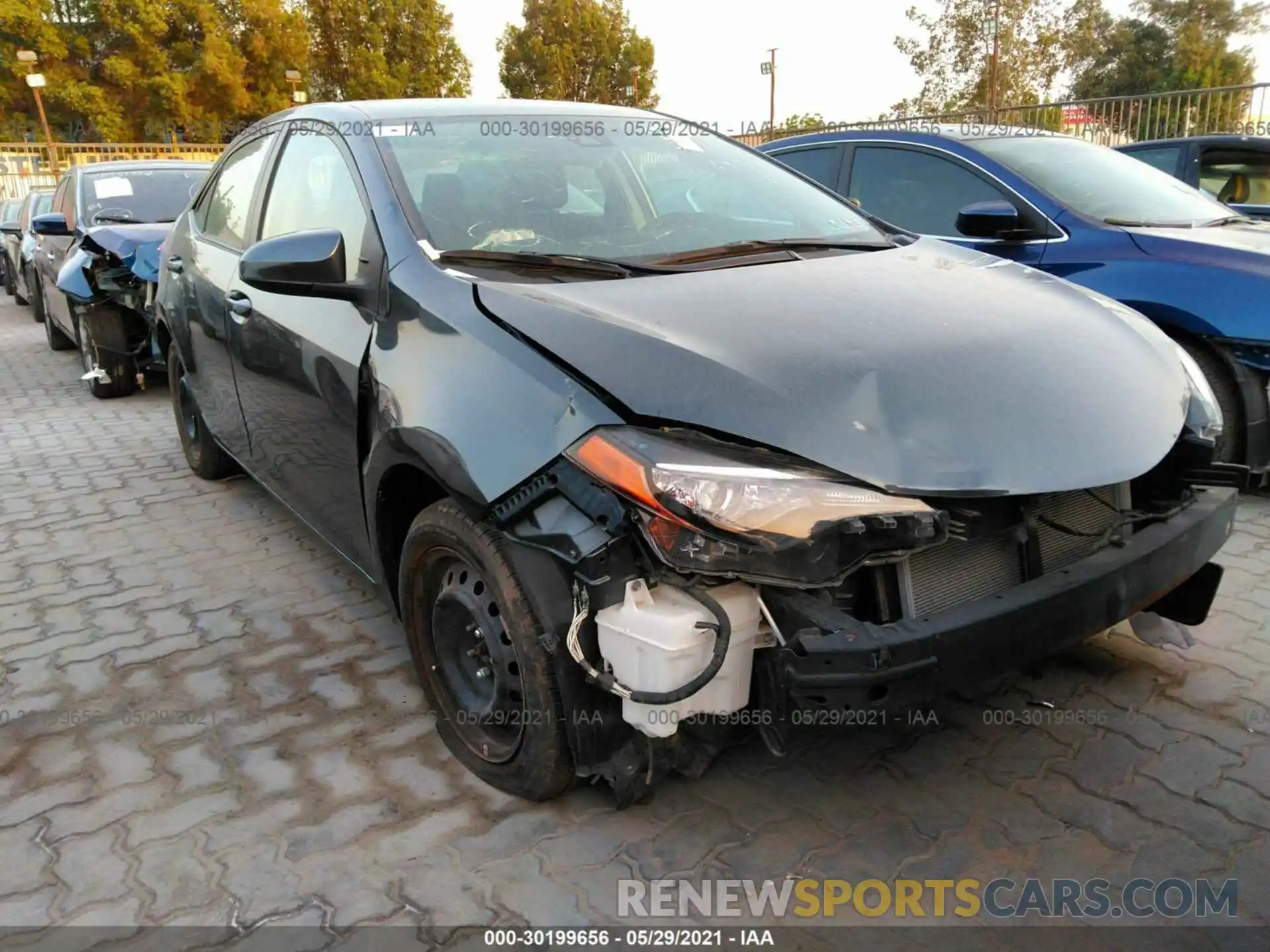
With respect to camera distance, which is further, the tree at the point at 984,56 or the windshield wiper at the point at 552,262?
the tree at the point at 984,56

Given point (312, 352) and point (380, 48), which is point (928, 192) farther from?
point (380, 48)

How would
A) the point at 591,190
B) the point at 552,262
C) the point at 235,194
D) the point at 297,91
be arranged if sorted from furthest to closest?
1. the point at 297,91
2. the point at 235,194
3. the point at 591,190
4. the point at 552,262

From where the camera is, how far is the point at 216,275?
12.6 ft

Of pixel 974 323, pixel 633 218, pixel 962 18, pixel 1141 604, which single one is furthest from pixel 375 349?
pixel 962 18

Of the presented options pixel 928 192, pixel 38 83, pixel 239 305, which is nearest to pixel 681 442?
pixel 239 305

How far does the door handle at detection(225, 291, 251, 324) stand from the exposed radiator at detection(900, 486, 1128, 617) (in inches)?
98.9

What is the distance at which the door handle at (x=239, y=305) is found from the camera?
3.36 meters

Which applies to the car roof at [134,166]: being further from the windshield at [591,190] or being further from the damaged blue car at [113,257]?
the windshield at [591,190]

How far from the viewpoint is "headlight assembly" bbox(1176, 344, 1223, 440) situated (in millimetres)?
2291

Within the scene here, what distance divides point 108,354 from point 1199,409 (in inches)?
284

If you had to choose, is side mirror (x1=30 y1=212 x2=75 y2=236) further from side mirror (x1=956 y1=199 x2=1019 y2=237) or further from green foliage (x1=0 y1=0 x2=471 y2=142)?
green foliage (x1=0 y1=0 x2=471 y2=142)

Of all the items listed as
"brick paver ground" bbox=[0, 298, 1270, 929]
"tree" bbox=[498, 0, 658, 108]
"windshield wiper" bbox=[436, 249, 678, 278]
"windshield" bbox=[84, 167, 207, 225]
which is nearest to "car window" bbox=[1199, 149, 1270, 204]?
"brick paver ground" bbox=[0, 298, 1270, 929]

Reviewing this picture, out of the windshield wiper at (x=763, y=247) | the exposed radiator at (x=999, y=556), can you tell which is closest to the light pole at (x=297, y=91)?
the windshield wiper at (x=763, y=247)

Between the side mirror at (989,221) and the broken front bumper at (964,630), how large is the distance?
253 cm
